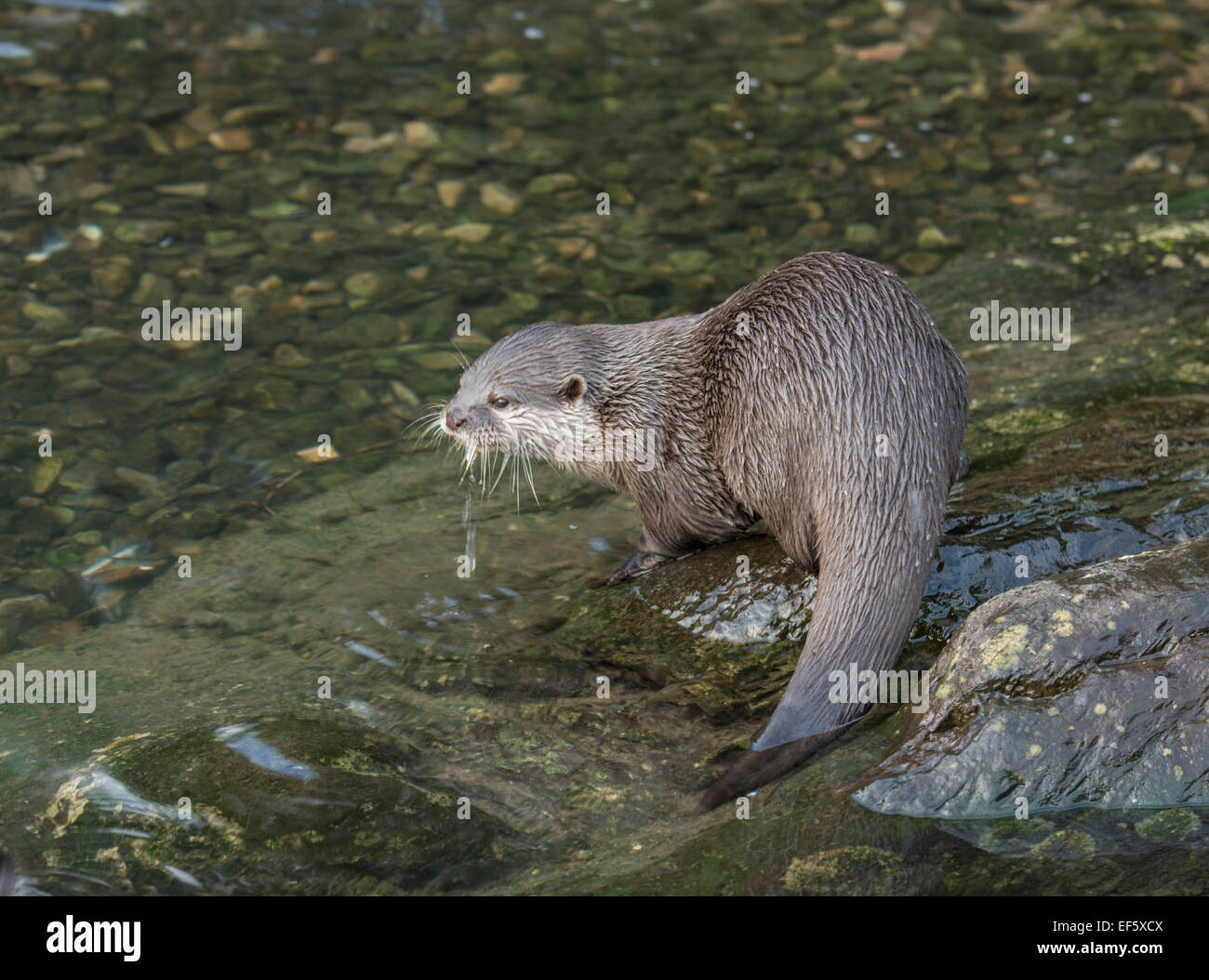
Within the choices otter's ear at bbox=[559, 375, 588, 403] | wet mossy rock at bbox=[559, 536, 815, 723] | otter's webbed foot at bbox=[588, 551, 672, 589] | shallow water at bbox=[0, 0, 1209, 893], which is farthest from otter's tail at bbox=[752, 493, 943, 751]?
otter's ear at bbox=[559, 375, 588, 403]

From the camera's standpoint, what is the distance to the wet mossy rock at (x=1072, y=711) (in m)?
2.11

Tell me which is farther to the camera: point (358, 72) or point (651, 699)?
point (358, 72)

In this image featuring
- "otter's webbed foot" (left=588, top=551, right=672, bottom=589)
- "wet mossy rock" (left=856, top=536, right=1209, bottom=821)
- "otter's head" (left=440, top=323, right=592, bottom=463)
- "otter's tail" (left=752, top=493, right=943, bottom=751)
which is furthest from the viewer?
"otter's head" (left=440, top=323, right=592, bottom=463)

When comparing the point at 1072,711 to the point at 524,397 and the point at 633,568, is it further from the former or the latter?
the point at 524,397

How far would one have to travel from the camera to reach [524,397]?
3539 millimetres

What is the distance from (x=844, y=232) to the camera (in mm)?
5359

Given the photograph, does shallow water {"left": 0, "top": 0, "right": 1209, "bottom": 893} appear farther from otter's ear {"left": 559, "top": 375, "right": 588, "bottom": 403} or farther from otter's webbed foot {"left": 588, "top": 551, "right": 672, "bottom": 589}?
otter's ear {"left": 559, "top": 375, "right": 588, "bottom": 403}

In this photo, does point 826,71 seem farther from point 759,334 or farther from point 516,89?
point 759,334

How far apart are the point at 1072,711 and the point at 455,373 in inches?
114

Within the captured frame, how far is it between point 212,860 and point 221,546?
1.68 metres

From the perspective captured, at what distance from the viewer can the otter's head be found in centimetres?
354

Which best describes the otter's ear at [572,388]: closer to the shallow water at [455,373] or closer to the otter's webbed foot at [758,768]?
the shallow water at [455,373]

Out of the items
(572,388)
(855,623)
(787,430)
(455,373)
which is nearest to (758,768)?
(855,623)
